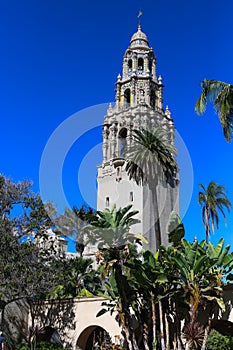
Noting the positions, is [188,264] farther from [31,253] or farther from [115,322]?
[31,253]

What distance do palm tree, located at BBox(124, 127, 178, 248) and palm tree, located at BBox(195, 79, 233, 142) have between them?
1243 centimetres

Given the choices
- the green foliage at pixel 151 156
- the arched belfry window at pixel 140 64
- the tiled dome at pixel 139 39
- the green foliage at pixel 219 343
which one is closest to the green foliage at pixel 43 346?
the green foliage at pixel 219 343

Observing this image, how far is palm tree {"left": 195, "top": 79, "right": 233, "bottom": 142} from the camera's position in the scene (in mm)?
18578

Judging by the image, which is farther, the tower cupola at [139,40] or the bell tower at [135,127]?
the tower cupola at [139,40]

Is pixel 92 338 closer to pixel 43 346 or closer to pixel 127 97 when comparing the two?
pixel 43 346

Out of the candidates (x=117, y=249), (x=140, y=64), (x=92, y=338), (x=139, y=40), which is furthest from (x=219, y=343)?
(x=139, y=40)

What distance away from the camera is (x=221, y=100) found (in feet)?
61.3

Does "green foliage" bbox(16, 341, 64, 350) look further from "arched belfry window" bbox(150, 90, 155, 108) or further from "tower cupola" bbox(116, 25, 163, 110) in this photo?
"arched belfry window" bbox(150, 90, 155, 108)

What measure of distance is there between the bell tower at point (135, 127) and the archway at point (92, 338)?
1743 centimetres

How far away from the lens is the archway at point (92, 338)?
26.7 m

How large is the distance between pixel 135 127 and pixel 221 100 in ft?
107

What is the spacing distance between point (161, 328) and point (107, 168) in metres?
32.3

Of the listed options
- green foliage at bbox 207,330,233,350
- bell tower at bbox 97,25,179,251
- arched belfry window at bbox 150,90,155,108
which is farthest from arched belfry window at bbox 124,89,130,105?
green foliage at bbox 207,330,233,350

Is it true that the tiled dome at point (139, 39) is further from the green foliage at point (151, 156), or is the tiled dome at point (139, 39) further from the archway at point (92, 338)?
the archway at point (92, 338)
